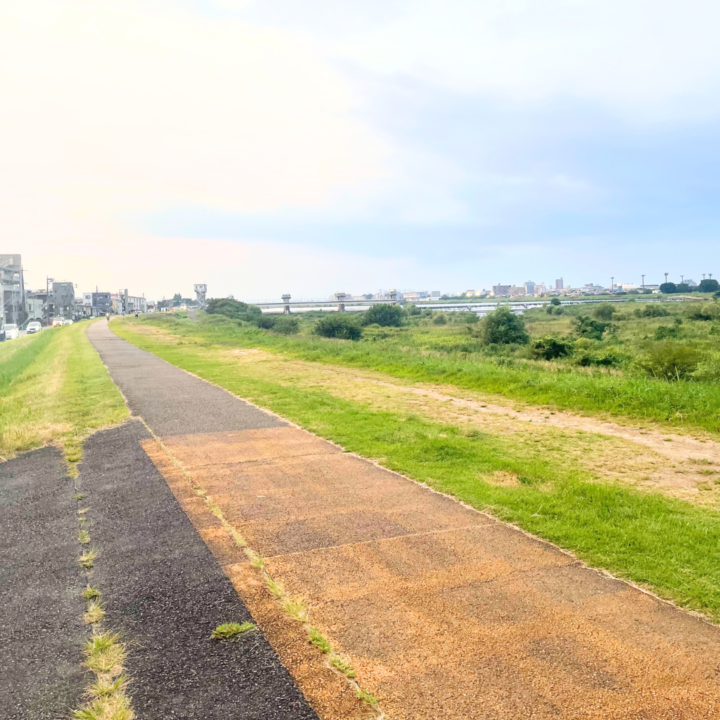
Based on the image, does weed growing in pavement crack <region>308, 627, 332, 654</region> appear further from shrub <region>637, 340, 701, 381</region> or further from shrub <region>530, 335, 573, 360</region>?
shrub <region>530, 335, 573, 360</region>

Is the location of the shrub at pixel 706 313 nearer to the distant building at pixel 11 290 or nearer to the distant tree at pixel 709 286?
the distant building at pixel 11 290

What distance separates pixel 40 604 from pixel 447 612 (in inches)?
116

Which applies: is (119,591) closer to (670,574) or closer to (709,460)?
(670,574)

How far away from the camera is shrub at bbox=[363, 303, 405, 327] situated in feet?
245

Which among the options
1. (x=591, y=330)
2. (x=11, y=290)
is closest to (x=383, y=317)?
(x=591, y=330)

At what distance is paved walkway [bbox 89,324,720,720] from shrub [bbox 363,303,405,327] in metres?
67.6

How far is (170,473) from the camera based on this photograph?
7703 millimetres

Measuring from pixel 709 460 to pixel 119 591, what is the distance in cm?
783

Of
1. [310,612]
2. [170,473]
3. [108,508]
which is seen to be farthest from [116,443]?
[310,612]

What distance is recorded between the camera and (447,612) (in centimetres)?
410

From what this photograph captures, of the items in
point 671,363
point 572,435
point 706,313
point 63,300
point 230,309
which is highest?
point 63,300

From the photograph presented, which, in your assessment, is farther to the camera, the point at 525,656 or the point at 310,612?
the point at 310,612

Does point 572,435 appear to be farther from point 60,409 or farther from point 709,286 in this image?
point 709,286

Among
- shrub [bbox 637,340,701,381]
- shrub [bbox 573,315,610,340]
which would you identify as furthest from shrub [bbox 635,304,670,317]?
shrub [bbox 637,340,701,381]
